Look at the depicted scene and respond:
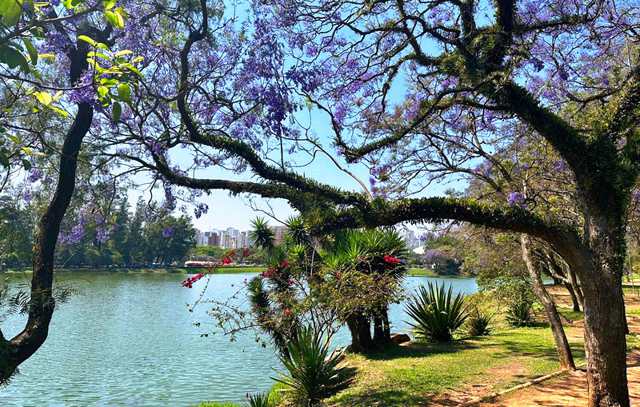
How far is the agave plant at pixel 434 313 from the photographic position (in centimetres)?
1209

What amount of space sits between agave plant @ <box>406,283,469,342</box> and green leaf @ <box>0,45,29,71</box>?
429 inches

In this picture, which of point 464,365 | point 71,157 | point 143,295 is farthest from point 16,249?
point 143,295

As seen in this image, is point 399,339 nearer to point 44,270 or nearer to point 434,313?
point 434,313

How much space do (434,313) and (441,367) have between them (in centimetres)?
314

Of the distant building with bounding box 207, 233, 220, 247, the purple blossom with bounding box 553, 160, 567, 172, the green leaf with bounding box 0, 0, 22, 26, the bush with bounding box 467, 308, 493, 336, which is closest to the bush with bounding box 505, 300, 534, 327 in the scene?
the bush with bounding box 467, 308, 493, 336

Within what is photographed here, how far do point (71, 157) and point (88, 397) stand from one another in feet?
22.4

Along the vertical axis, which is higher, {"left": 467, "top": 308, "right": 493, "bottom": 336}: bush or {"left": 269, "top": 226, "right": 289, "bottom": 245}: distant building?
{"left": 269, "top": 226, "right": 289, "bottom": 245}: distant building

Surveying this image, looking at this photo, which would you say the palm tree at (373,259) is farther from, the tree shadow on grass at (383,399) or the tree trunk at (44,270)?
Result: the tree trunk at (44,270)

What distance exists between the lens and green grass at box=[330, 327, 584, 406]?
7.66 metres

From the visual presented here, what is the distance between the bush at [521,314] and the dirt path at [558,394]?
7.66 meters

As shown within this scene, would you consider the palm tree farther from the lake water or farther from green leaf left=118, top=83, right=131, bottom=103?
green leaf left=118, top=83, right=131, bottom=103

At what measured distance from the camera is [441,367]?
29.6 feet

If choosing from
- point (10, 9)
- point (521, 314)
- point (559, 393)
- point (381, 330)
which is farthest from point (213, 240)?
point (10, 9)

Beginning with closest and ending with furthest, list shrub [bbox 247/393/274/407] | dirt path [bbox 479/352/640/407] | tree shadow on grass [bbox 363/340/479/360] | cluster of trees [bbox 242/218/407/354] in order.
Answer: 1. dirt path [bbox 479/352/640/407]
2. cluster of trees [bbox 242/218/407/354]
3. shrub [bbox 247/393/274/407]
4. tree shadow on grass [bbox 363/340/479/360]
